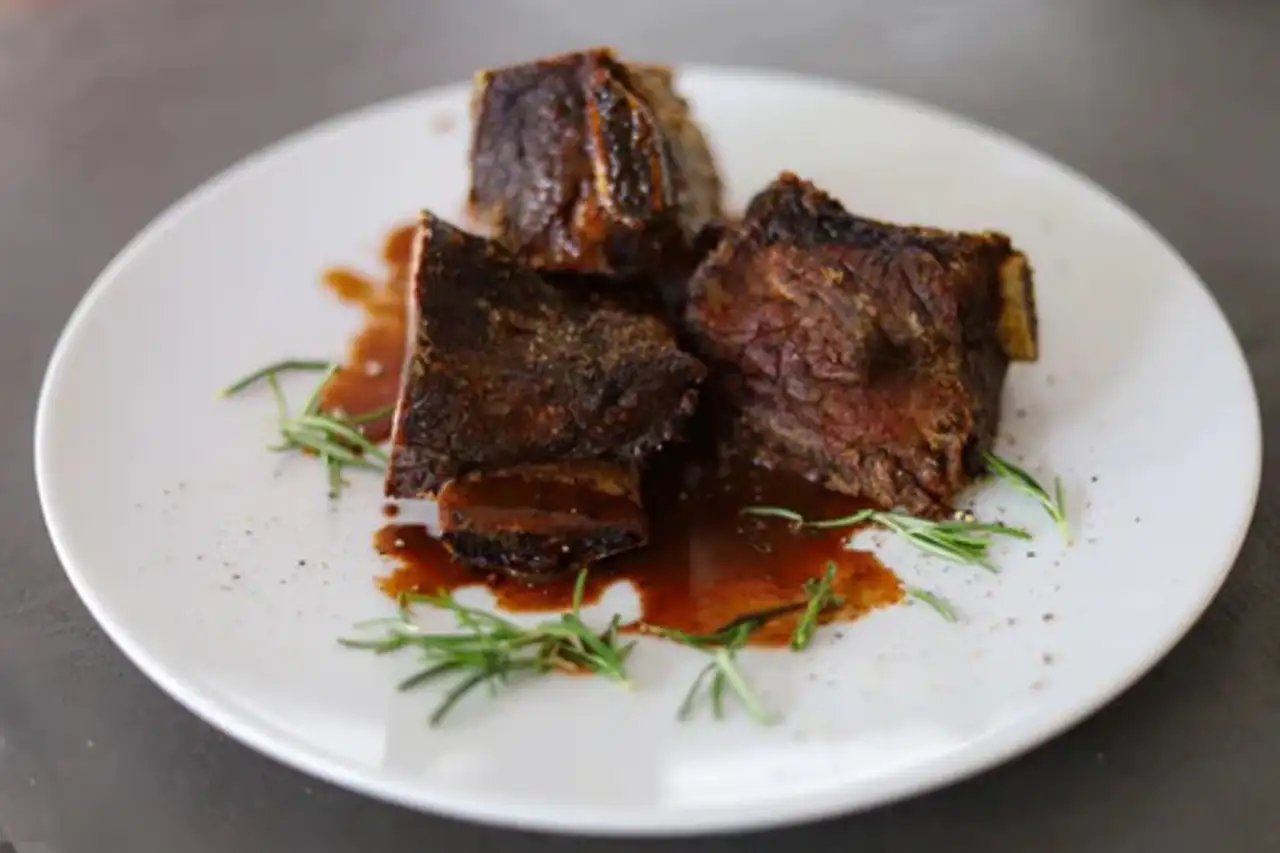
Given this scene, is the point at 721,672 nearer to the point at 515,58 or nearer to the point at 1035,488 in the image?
the point at 1035,488

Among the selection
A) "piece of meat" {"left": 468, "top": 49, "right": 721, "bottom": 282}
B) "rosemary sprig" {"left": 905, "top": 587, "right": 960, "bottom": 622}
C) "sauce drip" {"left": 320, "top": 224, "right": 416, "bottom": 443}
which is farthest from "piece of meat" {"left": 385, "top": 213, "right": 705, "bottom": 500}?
"rosemary sprig" {"left": 905, "top": 587, "right": 960, "bottom": 622}

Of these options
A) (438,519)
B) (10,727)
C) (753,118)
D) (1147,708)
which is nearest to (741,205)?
(753,118)

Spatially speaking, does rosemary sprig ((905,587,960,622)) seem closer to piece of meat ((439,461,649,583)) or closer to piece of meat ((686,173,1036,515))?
piece of meat ((686,173,1036,515))

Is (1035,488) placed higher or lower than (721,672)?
higher

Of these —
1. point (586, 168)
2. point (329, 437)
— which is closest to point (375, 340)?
point (329, 437)

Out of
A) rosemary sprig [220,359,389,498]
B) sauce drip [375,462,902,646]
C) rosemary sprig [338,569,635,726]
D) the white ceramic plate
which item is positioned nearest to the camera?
the white ceramic plate

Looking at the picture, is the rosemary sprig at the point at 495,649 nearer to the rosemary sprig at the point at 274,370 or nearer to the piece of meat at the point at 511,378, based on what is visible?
the piece of meat at the point at 511,378

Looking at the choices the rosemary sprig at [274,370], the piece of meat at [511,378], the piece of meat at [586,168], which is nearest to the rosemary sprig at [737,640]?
the piece of meat at [511,378]
